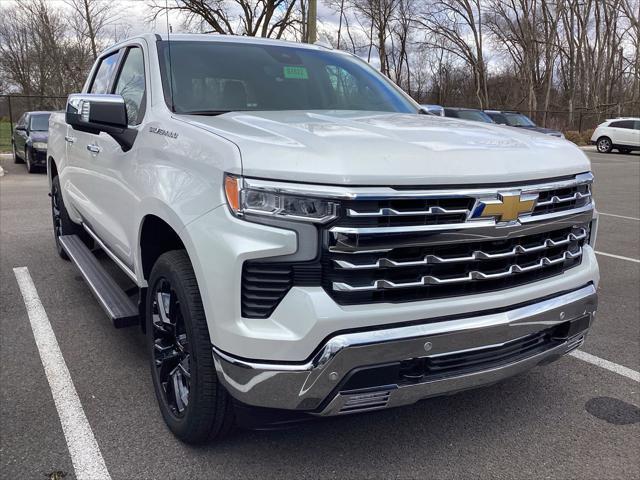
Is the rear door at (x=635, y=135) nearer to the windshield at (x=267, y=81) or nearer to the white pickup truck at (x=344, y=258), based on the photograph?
the windshield at (x=267, y=81)

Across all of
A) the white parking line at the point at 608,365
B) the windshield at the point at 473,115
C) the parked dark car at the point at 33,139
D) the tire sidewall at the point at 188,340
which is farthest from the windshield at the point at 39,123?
the white parking line at the point at 608,365

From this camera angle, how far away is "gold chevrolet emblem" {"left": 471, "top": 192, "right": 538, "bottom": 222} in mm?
2260

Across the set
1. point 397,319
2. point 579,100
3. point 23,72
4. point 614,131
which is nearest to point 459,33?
point 579,100

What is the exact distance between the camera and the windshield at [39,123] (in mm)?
15724

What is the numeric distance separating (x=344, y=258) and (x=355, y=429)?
3.95 feet

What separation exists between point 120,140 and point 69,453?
5.61ft

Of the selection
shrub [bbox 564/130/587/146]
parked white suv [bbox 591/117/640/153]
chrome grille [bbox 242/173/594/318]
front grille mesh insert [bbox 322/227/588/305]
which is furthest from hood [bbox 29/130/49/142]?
shrub [bbox 564/130/587/146]

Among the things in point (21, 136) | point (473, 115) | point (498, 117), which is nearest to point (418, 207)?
point (473, 115)

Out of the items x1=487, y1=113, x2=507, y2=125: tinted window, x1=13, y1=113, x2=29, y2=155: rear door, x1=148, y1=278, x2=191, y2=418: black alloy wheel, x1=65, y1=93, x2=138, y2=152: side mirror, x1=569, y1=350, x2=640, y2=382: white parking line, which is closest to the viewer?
x1=148, y1=278, x2=191, y2=418: black alloy wheel

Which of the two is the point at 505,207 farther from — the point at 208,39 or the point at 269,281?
the point at 208,39

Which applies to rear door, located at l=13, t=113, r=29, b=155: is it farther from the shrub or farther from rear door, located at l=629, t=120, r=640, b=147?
the shrub

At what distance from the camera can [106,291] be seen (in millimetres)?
3621

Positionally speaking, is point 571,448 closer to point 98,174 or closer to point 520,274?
point 520,274

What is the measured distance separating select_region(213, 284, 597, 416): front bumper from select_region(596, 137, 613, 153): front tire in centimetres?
2810
